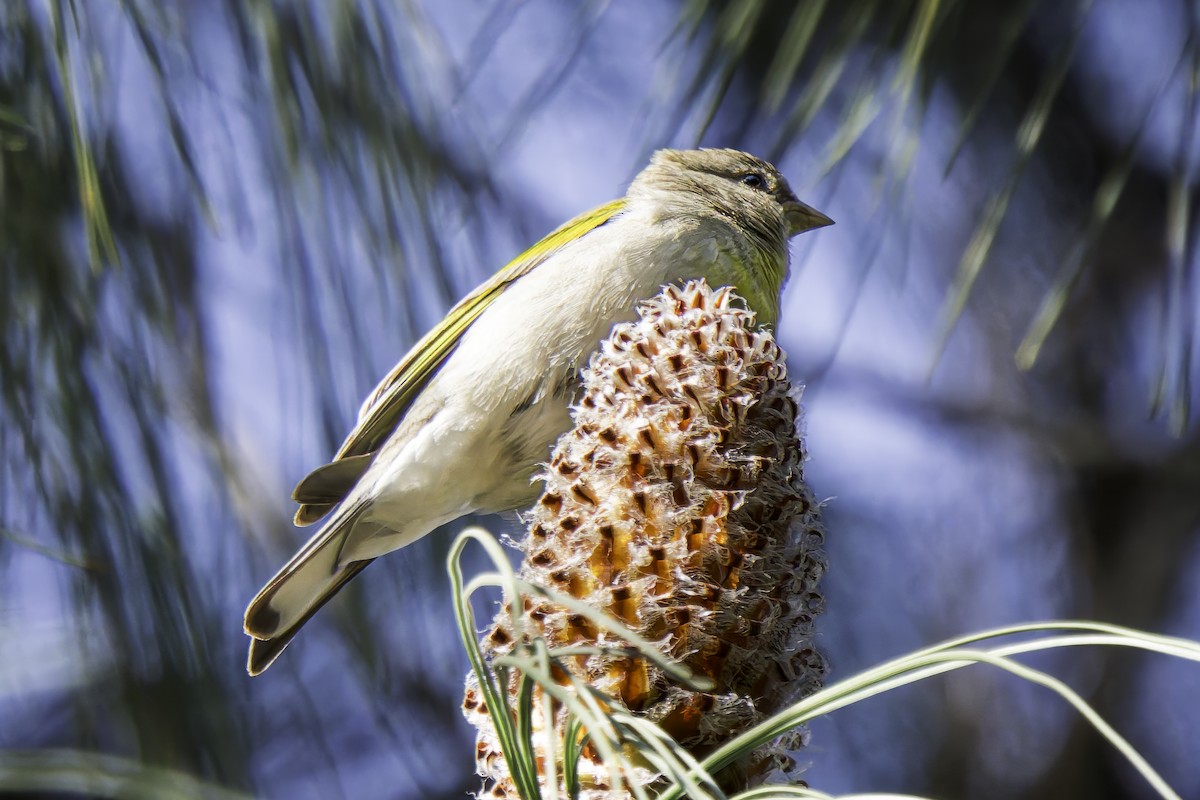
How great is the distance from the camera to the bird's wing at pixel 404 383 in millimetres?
2428

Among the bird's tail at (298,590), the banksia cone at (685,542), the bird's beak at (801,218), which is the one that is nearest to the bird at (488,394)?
the bird's tail at (298,590)

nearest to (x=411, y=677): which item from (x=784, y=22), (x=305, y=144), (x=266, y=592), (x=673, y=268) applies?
(x=266, y=592)

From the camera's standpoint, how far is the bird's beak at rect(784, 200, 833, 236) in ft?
10.6

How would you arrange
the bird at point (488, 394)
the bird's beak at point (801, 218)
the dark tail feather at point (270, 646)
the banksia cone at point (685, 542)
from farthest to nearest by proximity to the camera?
the bird's beak at point (801, 218)
the bird at point (488, 394)
the dark tail feather at point (270, 646)
the banksia cone at point (685, 542)

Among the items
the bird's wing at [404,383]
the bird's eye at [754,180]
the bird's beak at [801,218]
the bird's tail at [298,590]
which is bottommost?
the bird's tail at [298,590]

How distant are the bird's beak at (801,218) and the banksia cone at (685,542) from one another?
1796 millimetres

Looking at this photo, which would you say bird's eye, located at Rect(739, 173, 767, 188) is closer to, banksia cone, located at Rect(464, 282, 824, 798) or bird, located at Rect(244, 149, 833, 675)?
bird, located at Rect(244, 149, 833, 675)

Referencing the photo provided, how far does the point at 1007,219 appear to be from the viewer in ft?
13.7

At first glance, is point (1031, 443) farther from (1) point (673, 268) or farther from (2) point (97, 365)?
(2) point (97, 365)

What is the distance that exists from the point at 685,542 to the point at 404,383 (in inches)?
55.2

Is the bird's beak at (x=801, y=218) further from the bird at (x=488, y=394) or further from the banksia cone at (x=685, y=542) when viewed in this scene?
the banksia cone at (x=685, y=542)

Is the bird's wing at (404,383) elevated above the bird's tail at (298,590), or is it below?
above

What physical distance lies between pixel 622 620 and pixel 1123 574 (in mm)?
3199

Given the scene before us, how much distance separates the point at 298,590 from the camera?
7.58 ft
